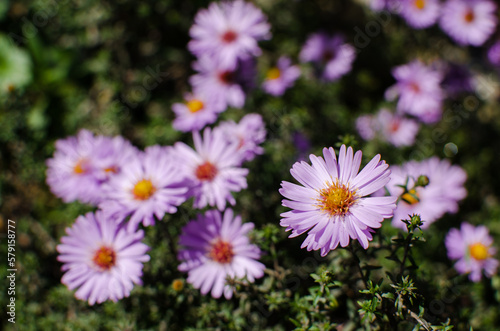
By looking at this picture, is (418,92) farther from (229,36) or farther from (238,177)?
(238,177)

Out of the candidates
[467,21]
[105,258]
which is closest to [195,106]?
[105,258]

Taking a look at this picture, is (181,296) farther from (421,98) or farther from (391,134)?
(421,98)

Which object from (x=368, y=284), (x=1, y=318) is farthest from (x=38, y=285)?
(x=368, y=284)

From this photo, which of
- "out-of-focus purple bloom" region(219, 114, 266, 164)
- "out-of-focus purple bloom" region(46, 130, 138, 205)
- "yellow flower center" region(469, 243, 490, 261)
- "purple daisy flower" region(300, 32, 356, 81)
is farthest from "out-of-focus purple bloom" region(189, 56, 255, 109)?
"yellow flower center" region(469, 243, 490, 261)

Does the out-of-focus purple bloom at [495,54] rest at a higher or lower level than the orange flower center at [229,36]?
higher

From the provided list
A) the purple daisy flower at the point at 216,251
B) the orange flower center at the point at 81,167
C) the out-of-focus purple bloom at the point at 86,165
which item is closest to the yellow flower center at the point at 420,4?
the purple daisy flower at the point at 216,251

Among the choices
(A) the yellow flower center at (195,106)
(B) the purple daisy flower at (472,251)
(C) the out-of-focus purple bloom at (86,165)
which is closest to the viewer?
(C) the out-of-focus purple bloom at (86,165)

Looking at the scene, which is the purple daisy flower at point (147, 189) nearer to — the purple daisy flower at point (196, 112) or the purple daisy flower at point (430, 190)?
the purple daisy flower at point (196, 112)
